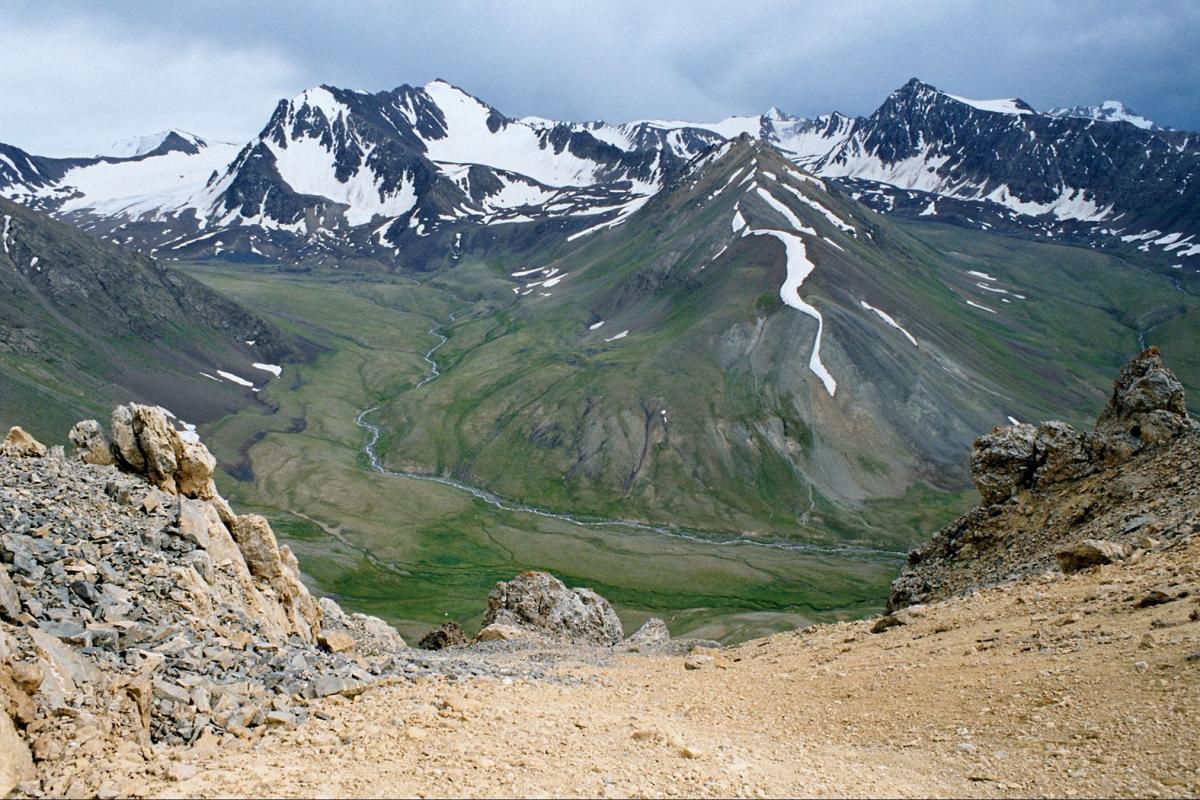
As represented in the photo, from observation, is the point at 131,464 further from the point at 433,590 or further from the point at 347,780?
the point at 433,590

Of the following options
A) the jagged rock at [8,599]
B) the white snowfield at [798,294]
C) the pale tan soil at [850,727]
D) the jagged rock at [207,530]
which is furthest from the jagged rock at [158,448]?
the white snowfield at [798,294]

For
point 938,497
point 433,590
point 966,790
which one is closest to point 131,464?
point 966,790

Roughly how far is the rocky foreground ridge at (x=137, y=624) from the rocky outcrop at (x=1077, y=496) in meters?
16.9

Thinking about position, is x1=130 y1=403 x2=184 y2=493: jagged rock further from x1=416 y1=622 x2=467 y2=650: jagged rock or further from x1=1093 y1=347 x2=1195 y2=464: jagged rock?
x1=1093 y1=347 x2=1195 y2=464: jagged rock

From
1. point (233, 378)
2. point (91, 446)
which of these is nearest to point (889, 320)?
point (233, 378)

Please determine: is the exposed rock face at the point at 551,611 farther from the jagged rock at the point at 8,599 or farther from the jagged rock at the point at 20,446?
the jagged rock at the point at 8,599

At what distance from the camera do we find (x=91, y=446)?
2986 cm

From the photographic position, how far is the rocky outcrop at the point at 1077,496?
23766 mm

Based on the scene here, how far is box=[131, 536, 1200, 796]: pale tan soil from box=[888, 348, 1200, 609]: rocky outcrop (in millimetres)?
3376

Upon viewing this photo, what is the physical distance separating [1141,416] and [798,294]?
14738 cm

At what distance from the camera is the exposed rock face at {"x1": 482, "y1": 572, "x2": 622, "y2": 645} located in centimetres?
4544

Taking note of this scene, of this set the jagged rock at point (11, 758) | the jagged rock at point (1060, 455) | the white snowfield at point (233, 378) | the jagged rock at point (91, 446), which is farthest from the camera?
the white snowfield at point (233, 378)

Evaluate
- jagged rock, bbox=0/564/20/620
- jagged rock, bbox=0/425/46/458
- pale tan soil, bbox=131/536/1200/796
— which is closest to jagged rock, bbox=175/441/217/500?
jagged rock, bbox=0/425/46/458

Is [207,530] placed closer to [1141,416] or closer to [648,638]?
[648,638]
